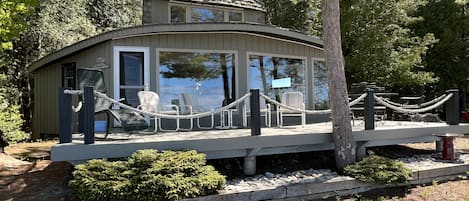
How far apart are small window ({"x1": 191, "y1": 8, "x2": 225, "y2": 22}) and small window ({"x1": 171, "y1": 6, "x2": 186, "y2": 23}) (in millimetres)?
261

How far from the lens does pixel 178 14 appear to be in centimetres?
1112

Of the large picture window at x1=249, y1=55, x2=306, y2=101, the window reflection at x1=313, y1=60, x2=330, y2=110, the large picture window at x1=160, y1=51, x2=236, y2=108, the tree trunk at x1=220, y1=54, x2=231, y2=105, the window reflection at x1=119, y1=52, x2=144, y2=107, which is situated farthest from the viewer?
the window reflection at x1=313, y1=60, x2=330, y2=110

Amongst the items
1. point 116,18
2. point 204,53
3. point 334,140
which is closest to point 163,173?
point 334,140

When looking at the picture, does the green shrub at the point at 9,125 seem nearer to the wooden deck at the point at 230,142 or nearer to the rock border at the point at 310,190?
the wooden deck at the point at 230,142

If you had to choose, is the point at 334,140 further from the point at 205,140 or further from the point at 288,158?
the point at 205,140

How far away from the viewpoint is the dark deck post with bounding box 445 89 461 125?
821 centimetres

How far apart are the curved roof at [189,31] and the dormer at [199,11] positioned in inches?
98.2

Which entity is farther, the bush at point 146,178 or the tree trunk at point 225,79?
the tree trunk at point 225,79

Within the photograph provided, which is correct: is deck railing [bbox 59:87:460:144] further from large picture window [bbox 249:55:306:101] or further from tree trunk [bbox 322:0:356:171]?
large picture window [bbox 249:55:306:101]

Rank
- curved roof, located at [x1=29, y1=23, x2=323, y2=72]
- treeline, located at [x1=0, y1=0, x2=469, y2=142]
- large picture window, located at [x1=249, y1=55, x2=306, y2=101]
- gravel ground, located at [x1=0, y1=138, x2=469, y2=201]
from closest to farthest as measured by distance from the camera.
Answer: gravel ground, located at [x1=0, y1=138, x2=469, y2=201] < curved roof, located at [x1=29, y1=23, x2=323, y2=72] < large picture window, located at [x1=249, y1=55, x2=306, y2=101] < treeline, located at [x1=0, y1=0, x2=469, y2=142]

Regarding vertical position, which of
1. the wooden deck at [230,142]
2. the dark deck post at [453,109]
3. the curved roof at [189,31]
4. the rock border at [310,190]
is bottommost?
the rock border at [310,190]

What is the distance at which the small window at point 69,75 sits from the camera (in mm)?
9888

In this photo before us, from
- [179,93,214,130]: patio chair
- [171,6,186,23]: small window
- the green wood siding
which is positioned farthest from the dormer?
[179,93,214,130]: patio chair

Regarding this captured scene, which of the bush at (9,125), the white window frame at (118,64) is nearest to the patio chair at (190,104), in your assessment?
the white window frame at (118,64)
